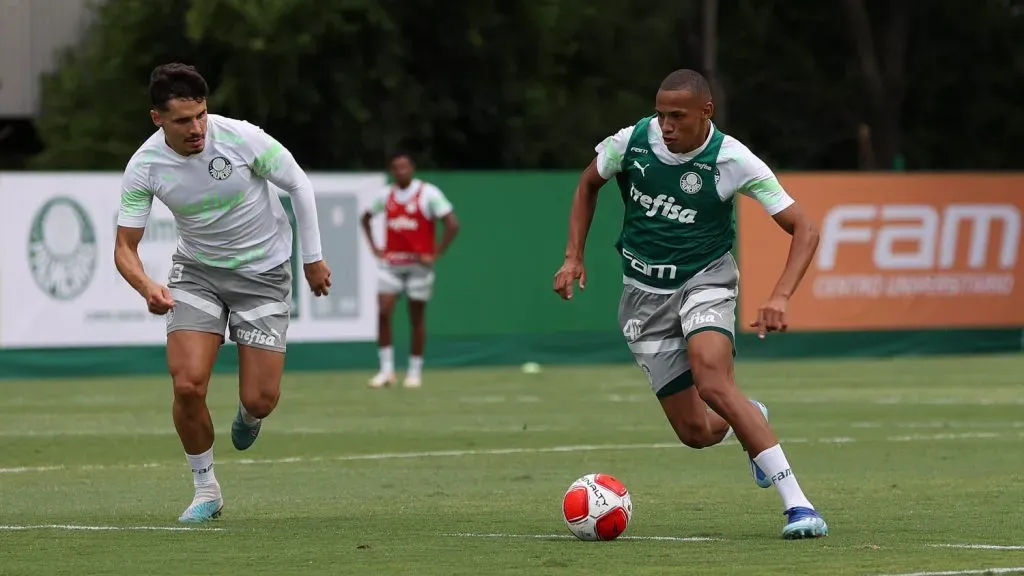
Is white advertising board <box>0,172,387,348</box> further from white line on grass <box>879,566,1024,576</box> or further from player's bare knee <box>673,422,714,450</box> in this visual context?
white line on grass <box>879,566,1024,576</box>

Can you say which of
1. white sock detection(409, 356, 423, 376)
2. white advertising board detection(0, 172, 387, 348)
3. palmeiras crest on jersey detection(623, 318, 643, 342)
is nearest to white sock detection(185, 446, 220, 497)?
palmeiras crest on jersey detection(623, 318, 643, 342)

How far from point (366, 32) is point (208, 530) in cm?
2457

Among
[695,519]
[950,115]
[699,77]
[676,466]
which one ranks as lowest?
[950,115]

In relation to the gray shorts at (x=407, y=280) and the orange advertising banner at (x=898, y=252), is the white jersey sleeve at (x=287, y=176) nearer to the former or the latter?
the gray shorts at (x=407, y=280)

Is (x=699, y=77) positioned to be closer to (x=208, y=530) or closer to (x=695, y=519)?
(x=695, y=519)

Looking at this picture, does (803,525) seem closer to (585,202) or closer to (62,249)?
(585,202)

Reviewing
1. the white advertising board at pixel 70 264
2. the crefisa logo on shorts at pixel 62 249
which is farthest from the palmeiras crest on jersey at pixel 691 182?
the crefisa logo on shorts at pixel 62 249

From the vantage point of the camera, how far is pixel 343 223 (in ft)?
80.1

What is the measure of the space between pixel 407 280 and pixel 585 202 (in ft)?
39.6

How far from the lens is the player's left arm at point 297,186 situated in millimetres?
10297

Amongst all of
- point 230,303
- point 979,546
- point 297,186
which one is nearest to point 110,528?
point 230,303

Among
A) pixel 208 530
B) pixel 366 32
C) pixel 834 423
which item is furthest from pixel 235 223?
pixel 366 32

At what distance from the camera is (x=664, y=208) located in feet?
32.1

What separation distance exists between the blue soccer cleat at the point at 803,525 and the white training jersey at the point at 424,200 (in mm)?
13029
